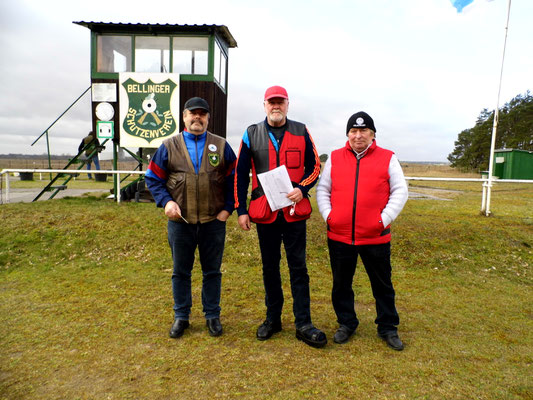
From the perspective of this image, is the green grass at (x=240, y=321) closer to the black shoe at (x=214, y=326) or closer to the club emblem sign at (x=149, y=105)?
the black shoe at (x=214, y=326)

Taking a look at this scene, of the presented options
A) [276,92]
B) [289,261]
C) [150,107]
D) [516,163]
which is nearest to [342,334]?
[289,261]

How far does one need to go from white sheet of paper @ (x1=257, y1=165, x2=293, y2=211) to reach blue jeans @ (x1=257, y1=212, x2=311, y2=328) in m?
0.12

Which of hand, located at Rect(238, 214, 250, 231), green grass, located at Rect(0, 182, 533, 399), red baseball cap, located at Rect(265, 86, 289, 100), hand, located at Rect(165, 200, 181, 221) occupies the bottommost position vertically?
green grass, located at Rect(0, 182, 533, 399)

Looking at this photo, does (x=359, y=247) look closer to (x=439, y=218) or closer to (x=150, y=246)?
(x=150, y=246)

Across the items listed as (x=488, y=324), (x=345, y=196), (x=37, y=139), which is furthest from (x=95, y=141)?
(x=488, y=324)

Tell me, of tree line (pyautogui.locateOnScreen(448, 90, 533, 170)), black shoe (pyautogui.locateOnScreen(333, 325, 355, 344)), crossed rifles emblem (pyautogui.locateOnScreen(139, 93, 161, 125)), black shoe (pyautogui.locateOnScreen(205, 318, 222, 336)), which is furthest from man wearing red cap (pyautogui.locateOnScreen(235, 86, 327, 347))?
tree line (pyautogui.locateOnScreen(448, 90, 533, 170))

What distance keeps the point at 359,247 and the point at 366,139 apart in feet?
3.05

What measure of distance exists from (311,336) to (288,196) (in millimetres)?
1191

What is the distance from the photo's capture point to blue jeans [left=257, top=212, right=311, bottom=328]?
3.35 metres

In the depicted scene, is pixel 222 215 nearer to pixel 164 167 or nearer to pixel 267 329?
pixel 164 167

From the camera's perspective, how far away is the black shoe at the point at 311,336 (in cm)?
316

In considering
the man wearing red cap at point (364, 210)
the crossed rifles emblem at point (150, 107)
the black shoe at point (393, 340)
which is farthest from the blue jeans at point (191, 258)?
the crossed rifles emblem at point (150, 107)

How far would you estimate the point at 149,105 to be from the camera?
8.89 metres

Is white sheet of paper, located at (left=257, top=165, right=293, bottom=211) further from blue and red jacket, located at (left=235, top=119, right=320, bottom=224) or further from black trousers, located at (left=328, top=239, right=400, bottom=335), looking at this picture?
black trousers, located at (left=328, top=239, right=400, bottom=335)
